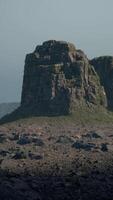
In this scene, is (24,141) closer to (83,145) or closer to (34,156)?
(83,145)

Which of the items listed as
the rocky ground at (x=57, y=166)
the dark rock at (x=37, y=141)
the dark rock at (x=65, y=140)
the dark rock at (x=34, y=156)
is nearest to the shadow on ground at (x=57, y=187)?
the rocky ground at (x=57, y=166)

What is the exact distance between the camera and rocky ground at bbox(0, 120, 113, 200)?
89.8 m

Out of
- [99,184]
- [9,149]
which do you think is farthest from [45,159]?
[99,184]

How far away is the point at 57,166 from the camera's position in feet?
401

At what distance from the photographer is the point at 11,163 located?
13250 cm

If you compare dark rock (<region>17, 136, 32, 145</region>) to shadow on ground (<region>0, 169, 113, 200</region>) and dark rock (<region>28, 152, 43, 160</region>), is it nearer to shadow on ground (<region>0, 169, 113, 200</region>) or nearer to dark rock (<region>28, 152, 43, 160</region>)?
dark rock (<region>28, 152, 43, 160</region>)

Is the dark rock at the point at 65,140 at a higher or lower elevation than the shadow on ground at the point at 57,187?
higher

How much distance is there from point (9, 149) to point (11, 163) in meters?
36.2

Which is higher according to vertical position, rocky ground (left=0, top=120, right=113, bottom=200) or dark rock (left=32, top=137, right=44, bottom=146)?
dark rock (left=32, top=137, right=44, bottom=146)

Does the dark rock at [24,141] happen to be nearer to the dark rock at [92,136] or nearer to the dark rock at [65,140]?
the dark rock at [65,140]

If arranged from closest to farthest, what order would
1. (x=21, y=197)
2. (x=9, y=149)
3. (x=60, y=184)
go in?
(x=21, y=197)
(x=60, y=184)
(x=9, y=149)

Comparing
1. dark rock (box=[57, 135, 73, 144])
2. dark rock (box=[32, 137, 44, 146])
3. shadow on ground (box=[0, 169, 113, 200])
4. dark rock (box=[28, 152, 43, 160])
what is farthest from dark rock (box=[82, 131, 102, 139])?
shadow on ground (box=[0, 169, 113, 200])

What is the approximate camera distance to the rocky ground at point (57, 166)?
89750mm

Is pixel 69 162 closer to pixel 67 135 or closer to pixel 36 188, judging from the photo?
pixel 36 188
